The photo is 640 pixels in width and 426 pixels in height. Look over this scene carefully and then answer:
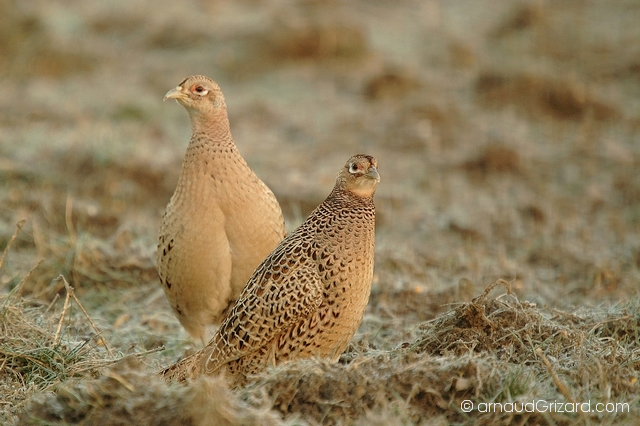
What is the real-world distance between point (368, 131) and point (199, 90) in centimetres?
537

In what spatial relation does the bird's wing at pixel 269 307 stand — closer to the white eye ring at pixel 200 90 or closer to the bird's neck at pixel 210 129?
the bird's neck at pixel 210 129

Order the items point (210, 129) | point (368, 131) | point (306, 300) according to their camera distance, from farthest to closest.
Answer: point (368, 131)
point (210, 129)
point (306, 300)

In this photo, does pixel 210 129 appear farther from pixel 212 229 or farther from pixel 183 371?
pixel 183 371

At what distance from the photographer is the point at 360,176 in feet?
14.8

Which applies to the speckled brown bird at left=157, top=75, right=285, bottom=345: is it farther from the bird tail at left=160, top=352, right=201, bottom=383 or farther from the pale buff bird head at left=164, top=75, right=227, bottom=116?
the bird tail at left=160, top=352, right=201, bottom=383

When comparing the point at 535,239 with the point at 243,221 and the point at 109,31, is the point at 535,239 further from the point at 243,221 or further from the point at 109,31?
the point at 109,31

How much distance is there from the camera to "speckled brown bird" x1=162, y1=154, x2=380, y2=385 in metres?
4.32

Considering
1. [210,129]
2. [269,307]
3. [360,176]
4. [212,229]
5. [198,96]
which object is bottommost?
[269,307]

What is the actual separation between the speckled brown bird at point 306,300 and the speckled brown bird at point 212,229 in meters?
0.59

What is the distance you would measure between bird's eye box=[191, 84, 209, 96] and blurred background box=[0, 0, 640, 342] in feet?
4.93

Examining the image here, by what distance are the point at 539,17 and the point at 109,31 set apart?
262 inches

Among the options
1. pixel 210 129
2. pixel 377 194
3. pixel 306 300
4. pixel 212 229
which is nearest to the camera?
pixel 306 300

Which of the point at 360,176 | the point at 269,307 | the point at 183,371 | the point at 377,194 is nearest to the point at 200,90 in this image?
the point at 360,176

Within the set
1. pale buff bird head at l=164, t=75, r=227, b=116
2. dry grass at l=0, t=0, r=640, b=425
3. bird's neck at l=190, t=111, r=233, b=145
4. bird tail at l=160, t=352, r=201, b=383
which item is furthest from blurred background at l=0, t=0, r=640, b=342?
pale buff bird head at l=164, t=75, r=227, b=116
